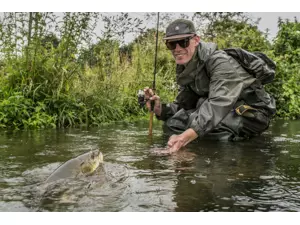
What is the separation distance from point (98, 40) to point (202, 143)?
3628 mm

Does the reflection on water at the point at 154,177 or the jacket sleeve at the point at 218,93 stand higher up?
the jacket sleeve at the point at 218,93

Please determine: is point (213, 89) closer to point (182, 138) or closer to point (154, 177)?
point (182, 138)

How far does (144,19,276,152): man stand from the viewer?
12.6 ft

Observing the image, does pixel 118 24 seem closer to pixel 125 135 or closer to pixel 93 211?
pixel 125 135

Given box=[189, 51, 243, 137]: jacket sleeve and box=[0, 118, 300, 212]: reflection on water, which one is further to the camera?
box=[189, 51, 243, 137]: jacket sleeve

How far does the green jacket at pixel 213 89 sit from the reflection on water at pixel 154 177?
39 cm

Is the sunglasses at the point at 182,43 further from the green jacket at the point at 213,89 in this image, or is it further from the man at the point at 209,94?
the green jacket at the point at 213,89

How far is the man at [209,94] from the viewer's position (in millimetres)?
3830

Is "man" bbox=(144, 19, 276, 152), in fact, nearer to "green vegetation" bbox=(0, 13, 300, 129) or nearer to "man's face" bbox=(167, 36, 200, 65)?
"man's face" bbox=(167, 36, 200, 65)

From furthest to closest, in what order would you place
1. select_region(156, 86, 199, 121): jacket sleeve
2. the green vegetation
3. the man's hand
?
the green vegetation → select_region(156, 86, 199, 121): jacket sleeve → the man's hand

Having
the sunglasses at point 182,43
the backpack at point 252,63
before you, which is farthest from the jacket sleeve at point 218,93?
the sunglasses at point 182,43

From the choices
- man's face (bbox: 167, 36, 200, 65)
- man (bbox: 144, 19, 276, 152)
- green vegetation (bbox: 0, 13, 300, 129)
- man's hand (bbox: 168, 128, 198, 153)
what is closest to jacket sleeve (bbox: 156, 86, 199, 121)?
man (bbox: 144, 19, 276, 152)

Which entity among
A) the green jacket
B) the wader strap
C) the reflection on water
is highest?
the green jacket
